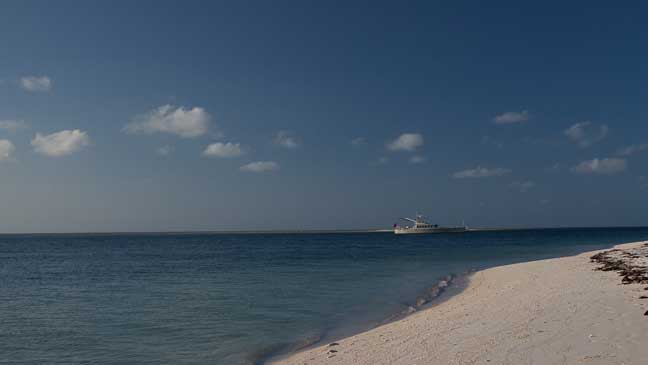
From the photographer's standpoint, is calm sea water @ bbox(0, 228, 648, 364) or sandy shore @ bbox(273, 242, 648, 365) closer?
sandy shore @ bbox(273, 242, 648, 365)

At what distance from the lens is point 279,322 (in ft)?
61.5

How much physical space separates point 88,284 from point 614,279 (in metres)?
35.0

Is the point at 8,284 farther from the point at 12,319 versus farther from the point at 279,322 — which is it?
the point at 279,322

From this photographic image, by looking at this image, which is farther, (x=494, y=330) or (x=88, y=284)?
(x=88, y=284)

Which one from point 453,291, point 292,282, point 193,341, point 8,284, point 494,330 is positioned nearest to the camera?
point 494,330

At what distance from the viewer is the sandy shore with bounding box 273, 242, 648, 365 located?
10.7m

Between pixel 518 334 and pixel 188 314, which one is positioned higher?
pixel 518 334

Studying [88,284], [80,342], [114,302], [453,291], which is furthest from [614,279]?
[88,284]

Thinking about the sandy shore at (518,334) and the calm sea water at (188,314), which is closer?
the sandy shore at (518,334)

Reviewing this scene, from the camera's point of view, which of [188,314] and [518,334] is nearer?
[518,334]

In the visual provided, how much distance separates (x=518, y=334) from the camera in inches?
503

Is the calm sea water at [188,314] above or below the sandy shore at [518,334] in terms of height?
below

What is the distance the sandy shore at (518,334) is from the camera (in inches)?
423

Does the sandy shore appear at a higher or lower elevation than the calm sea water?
higher
